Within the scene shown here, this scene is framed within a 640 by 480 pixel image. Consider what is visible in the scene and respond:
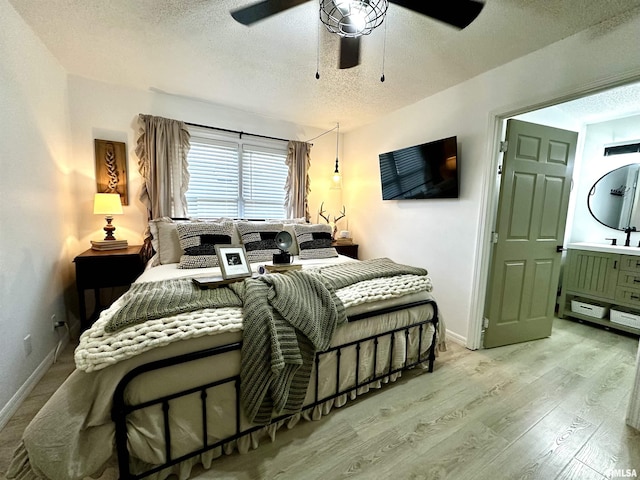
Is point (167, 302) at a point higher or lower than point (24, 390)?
higher

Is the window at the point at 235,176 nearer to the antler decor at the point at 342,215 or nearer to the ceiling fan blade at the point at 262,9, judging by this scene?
the antler decor at the point at 342,215

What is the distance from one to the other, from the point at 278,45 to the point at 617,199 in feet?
14.0

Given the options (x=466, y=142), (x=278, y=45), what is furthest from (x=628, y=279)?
(x=278, y=45)

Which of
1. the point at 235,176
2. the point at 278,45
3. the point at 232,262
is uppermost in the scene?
the point at 278,45

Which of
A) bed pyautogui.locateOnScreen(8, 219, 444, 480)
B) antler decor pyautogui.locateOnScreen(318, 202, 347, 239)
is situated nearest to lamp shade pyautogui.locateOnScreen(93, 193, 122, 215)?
bed pyautogui.locateOnScreen(8, 219, 444, 480)

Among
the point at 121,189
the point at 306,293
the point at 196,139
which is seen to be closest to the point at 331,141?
the point at 196,139

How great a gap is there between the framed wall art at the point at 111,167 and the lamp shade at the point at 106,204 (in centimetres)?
32

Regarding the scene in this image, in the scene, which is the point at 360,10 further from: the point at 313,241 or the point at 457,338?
the point at 457,338

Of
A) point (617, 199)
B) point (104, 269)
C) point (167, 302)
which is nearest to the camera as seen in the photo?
point (167, 302)

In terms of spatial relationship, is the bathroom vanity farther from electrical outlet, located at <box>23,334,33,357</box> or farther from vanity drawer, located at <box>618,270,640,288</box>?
electrical outlet, located at <box>23,334,33,357</box>

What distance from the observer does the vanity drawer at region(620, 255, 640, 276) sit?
275cm

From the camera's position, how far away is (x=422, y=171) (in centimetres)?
286

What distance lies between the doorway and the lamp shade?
349 centimetres

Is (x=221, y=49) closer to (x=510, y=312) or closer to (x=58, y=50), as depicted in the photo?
(x=58, y=50)
